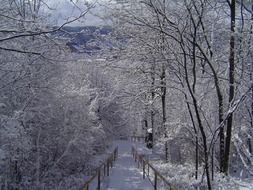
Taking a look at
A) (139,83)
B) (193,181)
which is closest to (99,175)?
(193,181)

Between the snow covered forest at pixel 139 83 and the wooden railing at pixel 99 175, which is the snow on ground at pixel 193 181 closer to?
the snow covered forest at pixel 139 83

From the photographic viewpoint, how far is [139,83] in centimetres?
2133

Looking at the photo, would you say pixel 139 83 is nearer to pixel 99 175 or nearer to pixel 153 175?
pixel 153 175

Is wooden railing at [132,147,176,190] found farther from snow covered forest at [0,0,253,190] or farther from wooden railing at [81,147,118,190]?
wooden railing at [81,147,118,190]

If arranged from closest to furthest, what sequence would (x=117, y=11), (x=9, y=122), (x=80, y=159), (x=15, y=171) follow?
(x=117, y=11), (x=9, y=122), (x=15, y=171), (x=80, y=159)

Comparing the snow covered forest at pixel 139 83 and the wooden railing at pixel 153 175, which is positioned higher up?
the snow covered forest at pixel 139 83

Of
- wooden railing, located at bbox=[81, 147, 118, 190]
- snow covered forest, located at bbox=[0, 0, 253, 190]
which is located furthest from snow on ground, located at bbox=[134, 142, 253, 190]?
wooden railing, located at bbox=[81, 147, 118, 190]

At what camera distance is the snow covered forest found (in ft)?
28.9

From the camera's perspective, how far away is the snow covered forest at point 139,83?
28.9ft

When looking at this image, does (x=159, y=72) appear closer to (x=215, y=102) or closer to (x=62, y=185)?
(x=215, y=102)

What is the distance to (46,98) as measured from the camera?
17484 millimetres

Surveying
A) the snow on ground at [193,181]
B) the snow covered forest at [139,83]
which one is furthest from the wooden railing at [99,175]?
the snow on ground at [193,181]

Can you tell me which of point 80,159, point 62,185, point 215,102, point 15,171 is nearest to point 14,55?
point 15,171

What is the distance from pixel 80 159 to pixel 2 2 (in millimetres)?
15106
